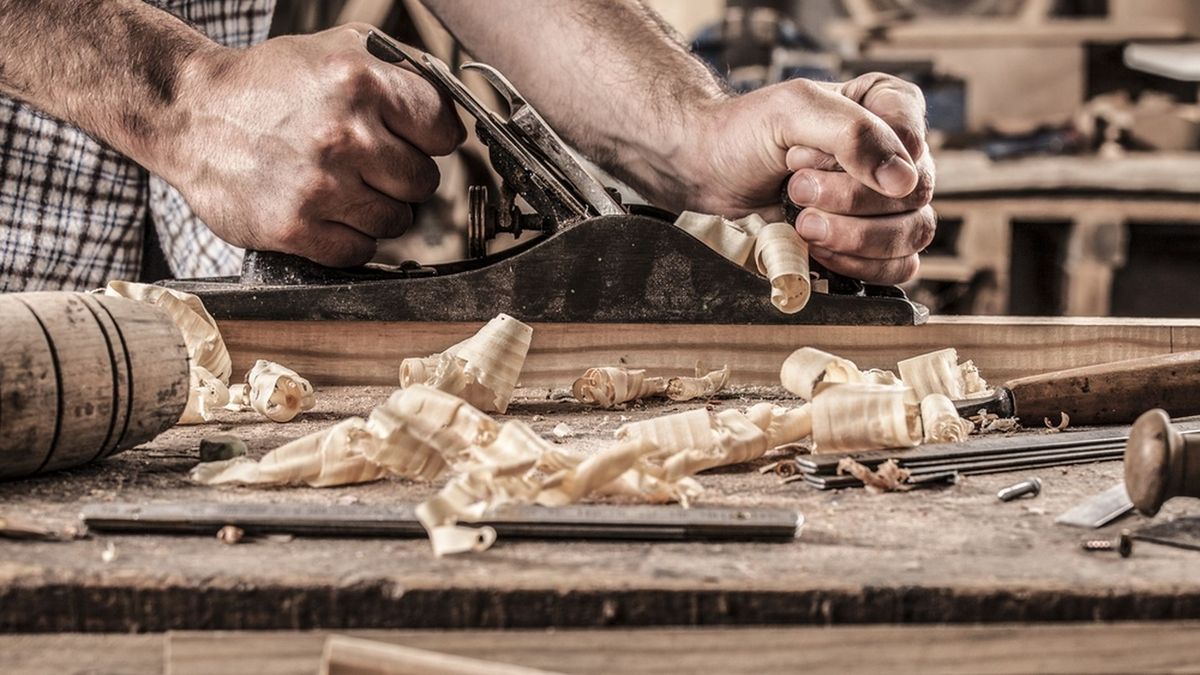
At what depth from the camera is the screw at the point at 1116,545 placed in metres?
0.72

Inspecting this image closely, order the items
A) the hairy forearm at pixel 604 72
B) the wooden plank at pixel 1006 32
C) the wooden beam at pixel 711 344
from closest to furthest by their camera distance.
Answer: the wooden beam at pixel 711 344 → the hairy forearm at pixel 604 72 → the wooden plank at pixel 1006 32

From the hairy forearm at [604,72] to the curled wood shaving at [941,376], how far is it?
24.2 inches

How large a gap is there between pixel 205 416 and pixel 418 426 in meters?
0.35

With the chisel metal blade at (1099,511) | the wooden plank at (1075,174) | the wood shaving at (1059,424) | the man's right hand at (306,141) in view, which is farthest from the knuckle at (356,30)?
the wooden plank at (1075,174)

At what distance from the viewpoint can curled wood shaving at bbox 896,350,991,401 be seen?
4.23 feet

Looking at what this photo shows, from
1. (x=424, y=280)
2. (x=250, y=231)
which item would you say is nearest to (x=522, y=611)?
(x=424, y=280)

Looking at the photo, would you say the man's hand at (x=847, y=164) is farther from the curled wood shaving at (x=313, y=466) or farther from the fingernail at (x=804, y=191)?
the curled wood shaving at (x=313, y=466)

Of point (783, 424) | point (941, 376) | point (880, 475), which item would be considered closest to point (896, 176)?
point (941, 376)

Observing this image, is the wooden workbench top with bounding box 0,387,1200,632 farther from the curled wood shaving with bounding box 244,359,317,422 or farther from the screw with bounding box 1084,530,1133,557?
the curled wood shaving with bounding box 244,359,317,422

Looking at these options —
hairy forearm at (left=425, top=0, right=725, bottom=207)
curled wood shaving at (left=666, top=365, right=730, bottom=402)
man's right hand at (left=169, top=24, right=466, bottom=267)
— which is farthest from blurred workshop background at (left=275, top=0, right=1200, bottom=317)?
curled wood shaving at (left=666, top=365, right=730, bottom=402)

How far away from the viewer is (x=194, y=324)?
1.36 m

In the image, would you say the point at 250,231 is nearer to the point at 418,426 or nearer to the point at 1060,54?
the point at 418,426

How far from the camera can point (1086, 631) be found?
2.14 ft

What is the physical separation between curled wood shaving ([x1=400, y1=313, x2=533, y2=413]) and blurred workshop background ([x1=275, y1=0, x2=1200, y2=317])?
2.26 meters
